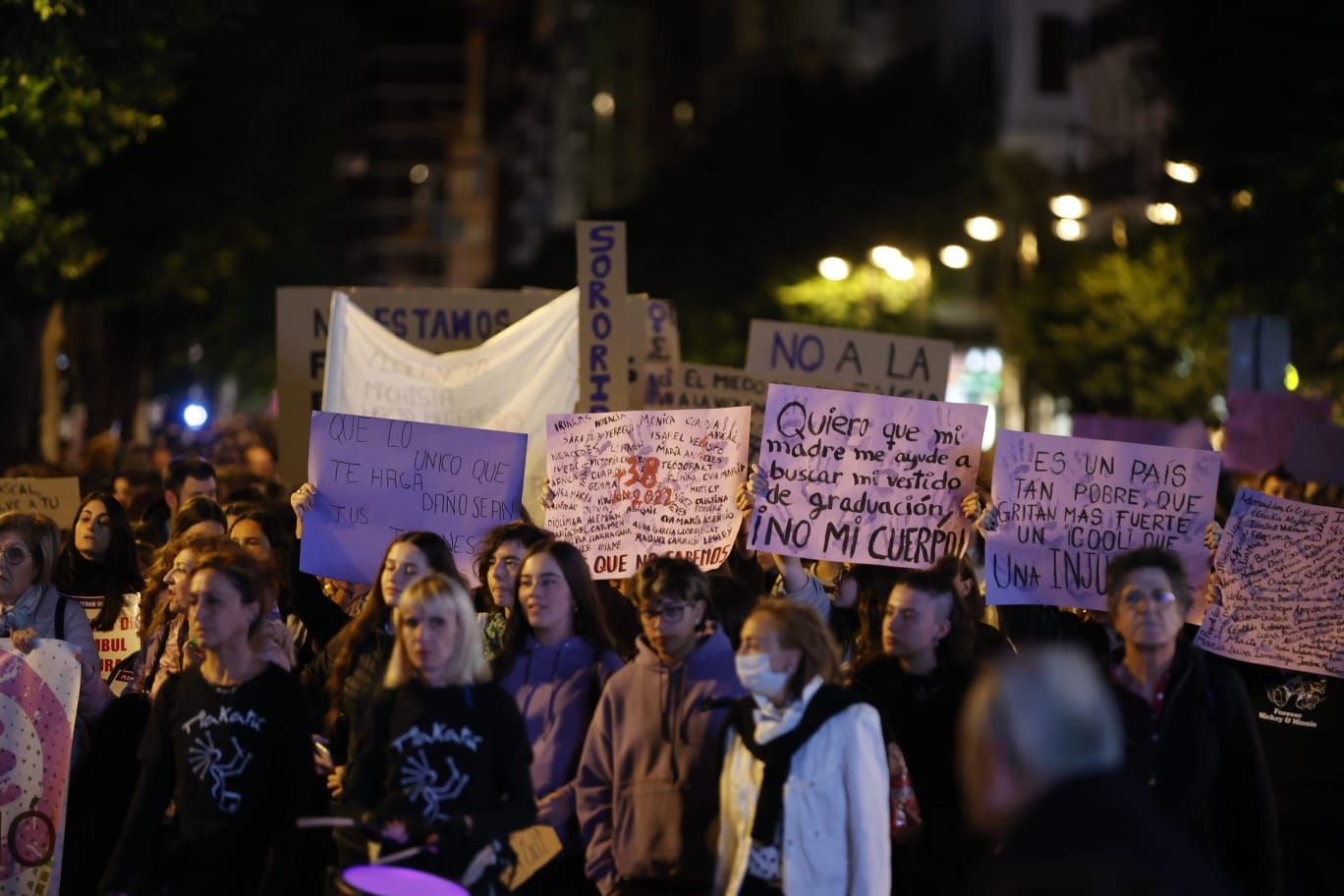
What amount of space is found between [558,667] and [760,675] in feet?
3.98

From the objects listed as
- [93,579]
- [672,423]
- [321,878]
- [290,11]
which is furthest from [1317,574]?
[290,11]

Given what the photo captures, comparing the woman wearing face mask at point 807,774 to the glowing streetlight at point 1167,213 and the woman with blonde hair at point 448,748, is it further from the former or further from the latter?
the glowing streetlight at point 1167,213

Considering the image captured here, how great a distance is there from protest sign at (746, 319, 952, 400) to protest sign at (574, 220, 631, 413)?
1.46m

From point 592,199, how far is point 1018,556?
89.9 meters

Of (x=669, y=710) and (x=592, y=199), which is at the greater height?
(x=592, y=199)

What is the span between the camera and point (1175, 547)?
8695 millimetres

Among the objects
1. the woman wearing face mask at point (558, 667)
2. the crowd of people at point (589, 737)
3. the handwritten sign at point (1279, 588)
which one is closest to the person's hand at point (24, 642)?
the crowd of people at point (589, 737)

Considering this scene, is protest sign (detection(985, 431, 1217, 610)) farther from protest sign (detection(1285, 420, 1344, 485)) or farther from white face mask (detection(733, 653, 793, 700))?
protest sign (detection(1285, 420, 1344, 485))

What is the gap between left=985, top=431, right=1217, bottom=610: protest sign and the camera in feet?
28.1

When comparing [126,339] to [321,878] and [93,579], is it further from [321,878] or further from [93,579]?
[321,878]

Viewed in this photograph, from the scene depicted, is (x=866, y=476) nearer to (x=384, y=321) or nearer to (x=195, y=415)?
(x=384, y=321)

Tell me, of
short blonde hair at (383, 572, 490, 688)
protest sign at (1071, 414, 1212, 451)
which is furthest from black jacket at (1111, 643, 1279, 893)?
protest sign at (1071, 414, 1212, 451)

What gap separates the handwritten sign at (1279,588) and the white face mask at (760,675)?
259 cm

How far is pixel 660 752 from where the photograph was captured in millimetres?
6566
